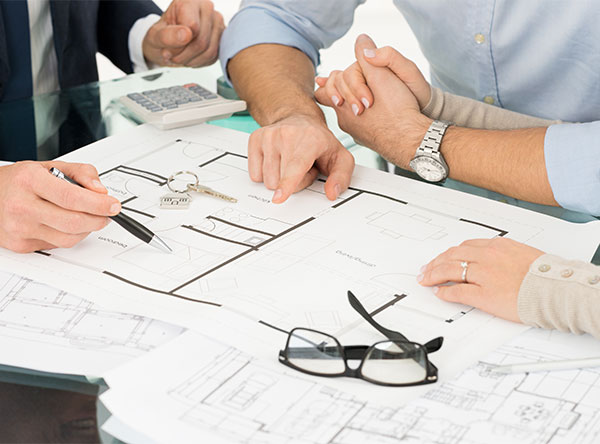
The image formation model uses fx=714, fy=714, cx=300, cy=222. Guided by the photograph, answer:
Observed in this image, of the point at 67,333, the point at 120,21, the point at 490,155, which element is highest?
the point at 120,21

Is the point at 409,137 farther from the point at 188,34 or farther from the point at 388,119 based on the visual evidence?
→ the point at 188,34

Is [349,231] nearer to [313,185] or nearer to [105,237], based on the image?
[313,185]

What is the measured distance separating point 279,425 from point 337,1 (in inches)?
46.9

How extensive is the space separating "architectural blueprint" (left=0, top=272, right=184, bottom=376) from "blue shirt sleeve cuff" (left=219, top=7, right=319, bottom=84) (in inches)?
35.4

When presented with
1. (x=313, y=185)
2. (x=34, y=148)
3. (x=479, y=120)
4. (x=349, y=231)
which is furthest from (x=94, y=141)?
(x=479, y=120)

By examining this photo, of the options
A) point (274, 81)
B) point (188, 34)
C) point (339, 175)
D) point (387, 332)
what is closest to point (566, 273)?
point (387, 332)

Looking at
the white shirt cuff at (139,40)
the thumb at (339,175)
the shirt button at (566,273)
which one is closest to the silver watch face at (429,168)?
the thumb at (339,175)

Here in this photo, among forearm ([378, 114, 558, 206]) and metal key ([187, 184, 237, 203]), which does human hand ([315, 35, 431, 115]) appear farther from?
metal key ([187, 184, 237, 203])

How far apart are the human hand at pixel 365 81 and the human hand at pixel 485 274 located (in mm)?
510

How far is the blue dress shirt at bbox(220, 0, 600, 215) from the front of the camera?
1149 millimetres

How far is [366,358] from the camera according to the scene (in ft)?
2.44

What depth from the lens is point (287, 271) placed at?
3.07ft

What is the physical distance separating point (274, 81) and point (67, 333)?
84 centimetres

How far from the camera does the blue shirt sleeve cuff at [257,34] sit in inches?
64.3
